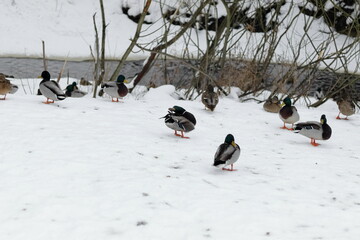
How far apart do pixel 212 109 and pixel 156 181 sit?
4453 millimetres

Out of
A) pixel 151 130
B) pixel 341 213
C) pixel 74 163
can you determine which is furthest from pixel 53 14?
pixel 341 213

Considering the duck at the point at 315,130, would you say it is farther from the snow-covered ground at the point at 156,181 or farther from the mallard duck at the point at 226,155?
the mallard duck at the point at 226,155

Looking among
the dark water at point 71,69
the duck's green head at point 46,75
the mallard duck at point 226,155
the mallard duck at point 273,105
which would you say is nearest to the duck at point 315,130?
the mallard duck at point 226,155

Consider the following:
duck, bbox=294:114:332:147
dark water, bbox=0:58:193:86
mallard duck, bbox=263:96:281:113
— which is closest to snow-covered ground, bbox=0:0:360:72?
dark water, bbox=0:58:193:86

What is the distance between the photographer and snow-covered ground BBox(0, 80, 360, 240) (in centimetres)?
360

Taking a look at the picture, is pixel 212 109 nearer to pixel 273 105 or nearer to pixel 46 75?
pixel 273 105

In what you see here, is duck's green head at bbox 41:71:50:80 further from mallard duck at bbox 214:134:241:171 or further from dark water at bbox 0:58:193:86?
dark water at bbox 0:58:193:86


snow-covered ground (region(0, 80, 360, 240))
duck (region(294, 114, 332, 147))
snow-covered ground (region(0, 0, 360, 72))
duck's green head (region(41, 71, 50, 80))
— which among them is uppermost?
snow-covered ground (region(0, 0, 360, 72))

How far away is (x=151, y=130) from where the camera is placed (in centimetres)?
689

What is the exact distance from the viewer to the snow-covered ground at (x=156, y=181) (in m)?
3.60

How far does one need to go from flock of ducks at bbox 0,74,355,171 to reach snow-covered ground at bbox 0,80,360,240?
0.18m

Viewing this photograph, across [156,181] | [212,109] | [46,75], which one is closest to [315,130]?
[212,109]

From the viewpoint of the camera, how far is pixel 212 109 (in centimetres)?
884

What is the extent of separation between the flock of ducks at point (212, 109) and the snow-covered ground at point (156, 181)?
0.60 ft
